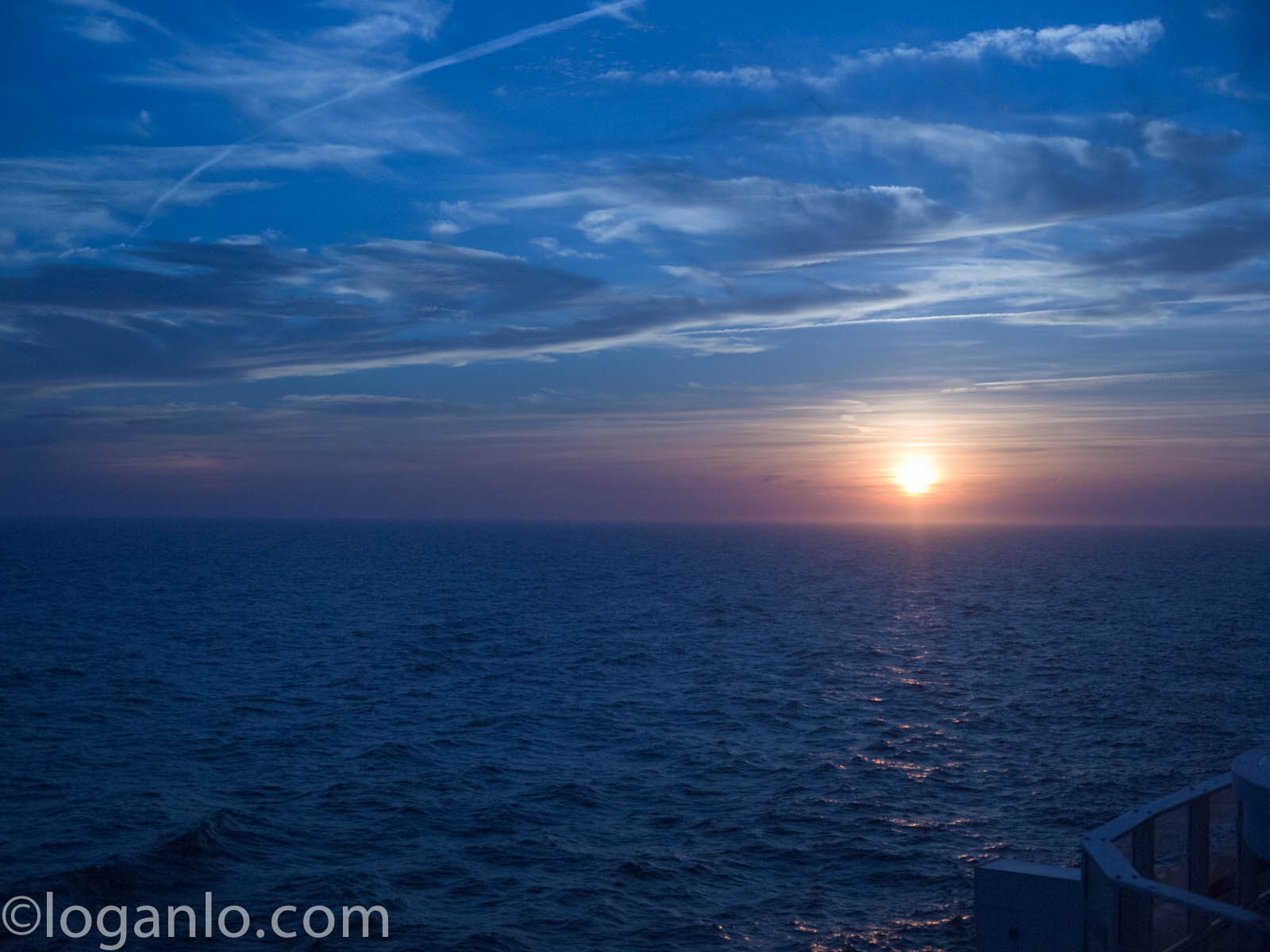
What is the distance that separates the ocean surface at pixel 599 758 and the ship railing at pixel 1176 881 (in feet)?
27.6

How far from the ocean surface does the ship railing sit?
8417 millimetres

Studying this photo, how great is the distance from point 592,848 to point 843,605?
189 feet

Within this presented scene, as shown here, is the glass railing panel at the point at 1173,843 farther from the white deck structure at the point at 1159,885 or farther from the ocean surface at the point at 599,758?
the ocean surface at the point at 599,758

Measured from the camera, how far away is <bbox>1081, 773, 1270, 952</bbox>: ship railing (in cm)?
702

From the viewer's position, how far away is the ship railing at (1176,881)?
277 inches

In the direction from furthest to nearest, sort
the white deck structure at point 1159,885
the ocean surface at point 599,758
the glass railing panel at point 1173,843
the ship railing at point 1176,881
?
the ocean surface at point 599,758
the glass railing panel at point 1173,843
the white deck structure at point 1159,885
the ship railing at point 1176,881

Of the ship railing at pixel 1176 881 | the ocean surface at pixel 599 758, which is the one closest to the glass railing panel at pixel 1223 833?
the ship railing at pixel 1176 881

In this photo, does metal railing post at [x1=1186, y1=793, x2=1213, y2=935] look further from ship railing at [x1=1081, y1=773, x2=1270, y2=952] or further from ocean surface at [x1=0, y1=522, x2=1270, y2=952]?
ocean surface at [x1=0, y1=522, x2=1270, y2=952]

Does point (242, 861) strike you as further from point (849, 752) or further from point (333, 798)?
point (849, 752)

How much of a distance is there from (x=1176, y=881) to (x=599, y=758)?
21.1 m

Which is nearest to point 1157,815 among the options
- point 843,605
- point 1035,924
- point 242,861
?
point 1035,924

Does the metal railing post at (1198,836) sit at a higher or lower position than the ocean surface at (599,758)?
higher

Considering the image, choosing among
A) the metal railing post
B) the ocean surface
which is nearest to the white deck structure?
the metal railing post

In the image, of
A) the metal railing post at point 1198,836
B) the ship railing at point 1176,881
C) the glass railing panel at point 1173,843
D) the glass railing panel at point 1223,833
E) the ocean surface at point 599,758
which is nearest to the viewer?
the ship railing at point 1176,881
